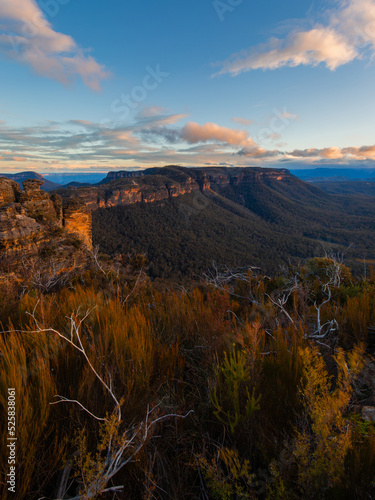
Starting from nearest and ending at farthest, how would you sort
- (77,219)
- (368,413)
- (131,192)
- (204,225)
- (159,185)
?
(368,413), (77,219), (131,192), (204,225), (159,185)

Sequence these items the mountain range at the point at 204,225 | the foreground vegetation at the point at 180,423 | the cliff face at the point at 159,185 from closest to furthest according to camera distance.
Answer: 1. the foreground vegetation at the point at 180,423
2. the mountain range at the point at 204,225
3. the cliff face at the point at 159,185

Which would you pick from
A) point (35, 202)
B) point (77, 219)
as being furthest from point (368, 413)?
point (77, 219)

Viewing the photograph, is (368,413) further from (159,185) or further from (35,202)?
(159,185)

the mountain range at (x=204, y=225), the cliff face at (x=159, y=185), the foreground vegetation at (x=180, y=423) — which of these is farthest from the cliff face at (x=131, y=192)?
the foreground vegetation at (x=180, y=423)

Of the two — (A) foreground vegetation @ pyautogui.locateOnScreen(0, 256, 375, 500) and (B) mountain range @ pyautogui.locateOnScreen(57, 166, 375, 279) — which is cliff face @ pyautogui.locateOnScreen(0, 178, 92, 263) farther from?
(B) mountain range @ pyautogui.locateOnScreen(57, 166, 375, 279)

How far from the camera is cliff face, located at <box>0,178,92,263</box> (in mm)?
9648

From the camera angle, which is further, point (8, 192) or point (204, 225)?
point (204, 225)

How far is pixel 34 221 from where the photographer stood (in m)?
11.4

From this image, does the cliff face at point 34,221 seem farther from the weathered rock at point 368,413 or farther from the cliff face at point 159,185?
the weathered rock at point 368,413

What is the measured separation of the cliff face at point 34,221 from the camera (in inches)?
380

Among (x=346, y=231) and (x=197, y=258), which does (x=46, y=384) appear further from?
(x=346, y=231)

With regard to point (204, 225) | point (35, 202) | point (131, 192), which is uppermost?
point (131, 192)

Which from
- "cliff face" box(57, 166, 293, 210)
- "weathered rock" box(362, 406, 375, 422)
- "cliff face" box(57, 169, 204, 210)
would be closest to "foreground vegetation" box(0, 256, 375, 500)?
"weathered rock" box(362, 406, 375, 422)

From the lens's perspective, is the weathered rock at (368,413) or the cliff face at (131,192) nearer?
the weathered rock at (368,413)
